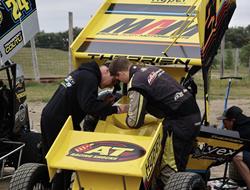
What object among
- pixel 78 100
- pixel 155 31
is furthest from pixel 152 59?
pixel 78 100

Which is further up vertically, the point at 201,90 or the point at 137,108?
the point at 137,108

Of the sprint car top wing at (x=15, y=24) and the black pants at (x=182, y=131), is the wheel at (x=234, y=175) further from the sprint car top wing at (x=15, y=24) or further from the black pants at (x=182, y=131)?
the sprint car top wing at (x=15, y=24)

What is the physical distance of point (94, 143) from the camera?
5.08 metres

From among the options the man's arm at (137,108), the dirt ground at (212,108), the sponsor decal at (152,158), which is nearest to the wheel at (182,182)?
the sponsor decal at (152,158)

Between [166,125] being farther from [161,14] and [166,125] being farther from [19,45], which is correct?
[19,45]

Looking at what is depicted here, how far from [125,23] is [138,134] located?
1658 millimetres

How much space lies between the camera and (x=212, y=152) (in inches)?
241

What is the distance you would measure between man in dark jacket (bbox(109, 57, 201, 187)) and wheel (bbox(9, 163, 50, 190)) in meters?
0.94

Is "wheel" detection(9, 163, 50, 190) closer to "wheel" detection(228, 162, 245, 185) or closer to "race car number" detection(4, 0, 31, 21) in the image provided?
"race car number" detection(4, 0, 31, 21)

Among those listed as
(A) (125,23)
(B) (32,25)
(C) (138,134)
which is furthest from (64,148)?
(B) (32,25)

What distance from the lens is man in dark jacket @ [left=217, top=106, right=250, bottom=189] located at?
6355 mm

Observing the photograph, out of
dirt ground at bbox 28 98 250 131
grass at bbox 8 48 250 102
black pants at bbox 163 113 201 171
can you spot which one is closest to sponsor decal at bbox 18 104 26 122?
black pants at bbox 163 113 201 171

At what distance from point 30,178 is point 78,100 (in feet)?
3.11

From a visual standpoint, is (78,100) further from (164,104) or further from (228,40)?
(228,40)
